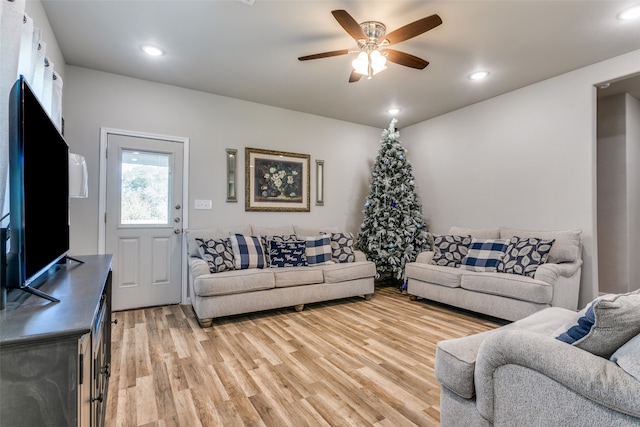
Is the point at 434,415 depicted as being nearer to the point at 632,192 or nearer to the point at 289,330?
the point at 289,330

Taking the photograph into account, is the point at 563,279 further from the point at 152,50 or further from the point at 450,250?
the point at 152,50

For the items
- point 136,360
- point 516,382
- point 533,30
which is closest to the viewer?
point 516,382

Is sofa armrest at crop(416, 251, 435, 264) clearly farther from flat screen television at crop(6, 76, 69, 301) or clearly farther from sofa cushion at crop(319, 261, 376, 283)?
flat screen television at crop(6, 76, 69, 301)

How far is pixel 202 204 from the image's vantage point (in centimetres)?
402

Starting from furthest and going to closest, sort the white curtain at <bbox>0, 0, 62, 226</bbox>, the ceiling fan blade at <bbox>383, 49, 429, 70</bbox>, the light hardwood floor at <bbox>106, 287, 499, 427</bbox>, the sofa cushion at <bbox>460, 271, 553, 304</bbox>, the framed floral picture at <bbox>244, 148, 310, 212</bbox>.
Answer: the framed floral picture at <bbox>244, 148, 310, 212</bbox> < the sofa cushion at <bbox>460, 271, 553, 304</bbox> < the ceiling fan blade at <bbox>383, 49, 429, 70</bbox> < the light hardwood floor at <bbox>106, 287, 499, 427</bbox> < the white curtain at <bbox>0, 0, 62, 226</bbox>

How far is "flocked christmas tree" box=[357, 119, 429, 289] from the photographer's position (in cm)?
460

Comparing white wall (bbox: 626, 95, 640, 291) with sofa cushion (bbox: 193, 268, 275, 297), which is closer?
sofa cushion (bbox: 193, 268, 275, 297)

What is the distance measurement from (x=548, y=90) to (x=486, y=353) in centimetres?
375

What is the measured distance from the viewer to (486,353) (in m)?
1.23

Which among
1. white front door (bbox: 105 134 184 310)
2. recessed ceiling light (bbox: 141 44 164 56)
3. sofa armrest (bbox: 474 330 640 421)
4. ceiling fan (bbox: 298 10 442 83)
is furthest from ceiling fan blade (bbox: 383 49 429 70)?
white front door (bbox: 105 134 184 310)

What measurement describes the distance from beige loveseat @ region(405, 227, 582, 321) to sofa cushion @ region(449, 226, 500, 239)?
0.04 ft

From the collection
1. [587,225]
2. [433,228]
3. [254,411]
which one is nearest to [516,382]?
[254,411]

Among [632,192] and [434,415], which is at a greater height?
[632,192]

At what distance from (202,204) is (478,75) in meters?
3.69
